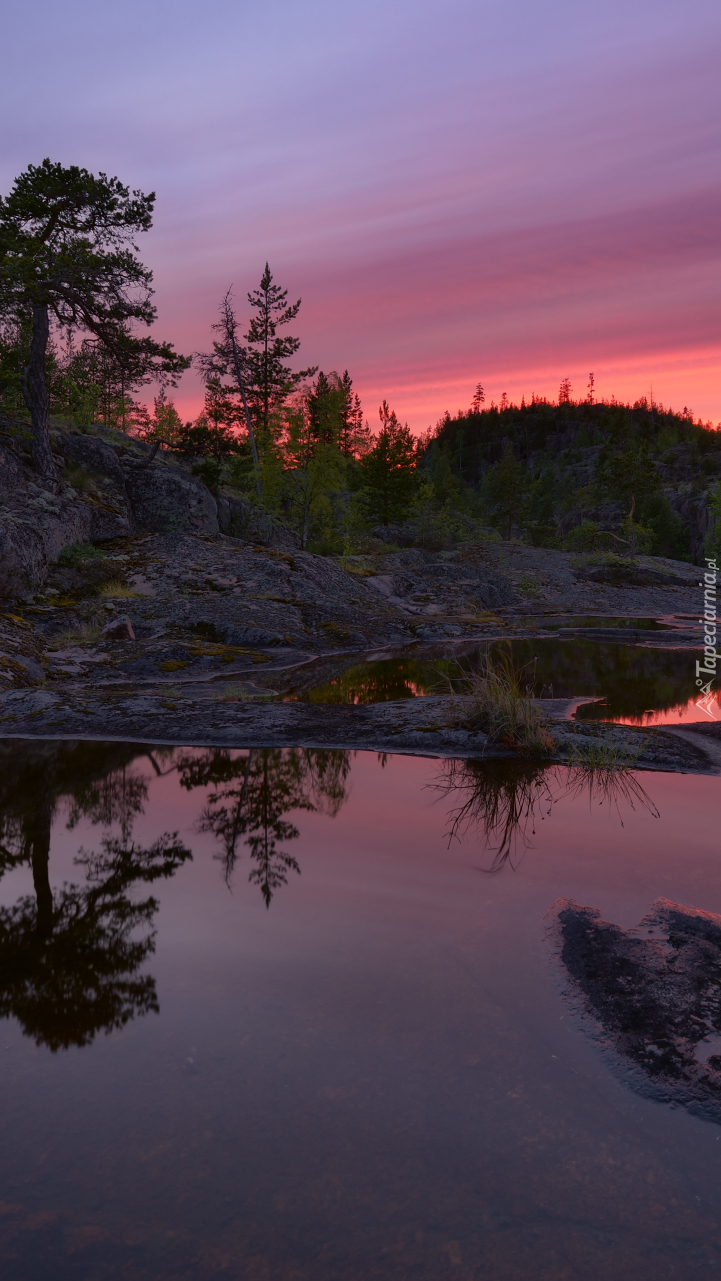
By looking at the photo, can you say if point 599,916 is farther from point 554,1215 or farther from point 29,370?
point 29,370

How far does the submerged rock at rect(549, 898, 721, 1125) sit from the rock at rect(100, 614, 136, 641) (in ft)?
→ 49.7

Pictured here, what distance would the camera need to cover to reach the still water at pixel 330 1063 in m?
2.95

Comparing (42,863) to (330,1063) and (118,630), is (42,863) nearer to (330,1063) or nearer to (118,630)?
(330,1063)

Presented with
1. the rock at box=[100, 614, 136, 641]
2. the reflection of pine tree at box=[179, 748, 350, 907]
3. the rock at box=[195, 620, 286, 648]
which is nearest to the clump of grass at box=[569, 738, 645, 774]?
the reflection of pine tree at box=[179, 748, 350, 907]

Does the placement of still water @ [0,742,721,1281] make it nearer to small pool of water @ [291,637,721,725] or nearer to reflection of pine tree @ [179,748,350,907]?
reflection of pine tree @ [179,748,350,907]

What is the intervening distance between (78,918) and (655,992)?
14.3 ft

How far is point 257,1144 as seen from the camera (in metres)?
3.44

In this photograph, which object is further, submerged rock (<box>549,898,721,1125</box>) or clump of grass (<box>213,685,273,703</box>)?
clump of grass (<box>213,685,273,703</box>)

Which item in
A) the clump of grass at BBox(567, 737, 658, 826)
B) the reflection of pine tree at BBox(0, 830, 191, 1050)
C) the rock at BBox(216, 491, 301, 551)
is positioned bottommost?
the reflection of pine tree at BBox(0, 830, 191, 1050)

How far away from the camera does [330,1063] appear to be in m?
4.00

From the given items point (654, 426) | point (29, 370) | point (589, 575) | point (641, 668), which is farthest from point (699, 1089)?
point (654, 426)

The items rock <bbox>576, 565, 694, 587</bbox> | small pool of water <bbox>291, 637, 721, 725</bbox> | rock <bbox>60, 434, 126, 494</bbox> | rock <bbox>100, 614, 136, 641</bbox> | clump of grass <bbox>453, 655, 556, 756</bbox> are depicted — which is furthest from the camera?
rock <bbox>576, 565, 694, 587</bbox>

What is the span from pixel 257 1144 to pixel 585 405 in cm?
15831

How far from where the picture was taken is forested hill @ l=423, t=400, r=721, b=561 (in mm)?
68562
